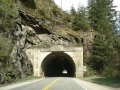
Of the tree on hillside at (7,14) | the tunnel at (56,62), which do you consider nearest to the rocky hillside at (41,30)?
the tunnel at (56,62)

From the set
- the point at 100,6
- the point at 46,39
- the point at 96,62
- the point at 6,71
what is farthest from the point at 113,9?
the point at 6,71

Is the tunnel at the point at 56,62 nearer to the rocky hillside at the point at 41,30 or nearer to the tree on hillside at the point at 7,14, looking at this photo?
the rocky hillside at the point at 41,30

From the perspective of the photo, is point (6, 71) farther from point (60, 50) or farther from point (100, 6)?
point (100, 6)

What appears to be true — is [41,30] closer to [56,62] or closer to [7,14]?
[56,62]

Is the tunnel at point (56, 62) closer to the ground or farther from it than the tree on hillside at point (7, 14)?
closer to the ground

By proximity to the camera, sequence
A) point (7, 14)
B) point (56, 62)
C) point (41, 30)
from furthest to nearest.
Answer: point (56, 62) < point (41, 30) < point (7, 14)

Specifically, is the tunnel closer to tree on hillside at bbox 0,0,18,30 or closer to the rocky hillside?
the rocky hillside

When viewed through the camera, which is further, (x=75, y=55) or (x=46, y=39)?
(x=46, y=39)

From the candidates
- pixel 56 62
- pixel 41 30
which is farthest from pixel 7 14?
pixel 56 62

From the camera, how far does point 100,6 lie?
187ft

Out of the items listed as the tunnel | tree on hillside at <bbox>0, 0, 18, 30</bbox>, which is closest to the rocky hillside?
the tunnel

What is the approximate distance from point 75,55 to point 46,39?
27.9ft

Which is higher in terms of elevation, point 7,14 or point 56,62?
point 7,14

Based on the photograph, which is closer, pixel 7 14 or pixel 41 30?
pixel 7 14
